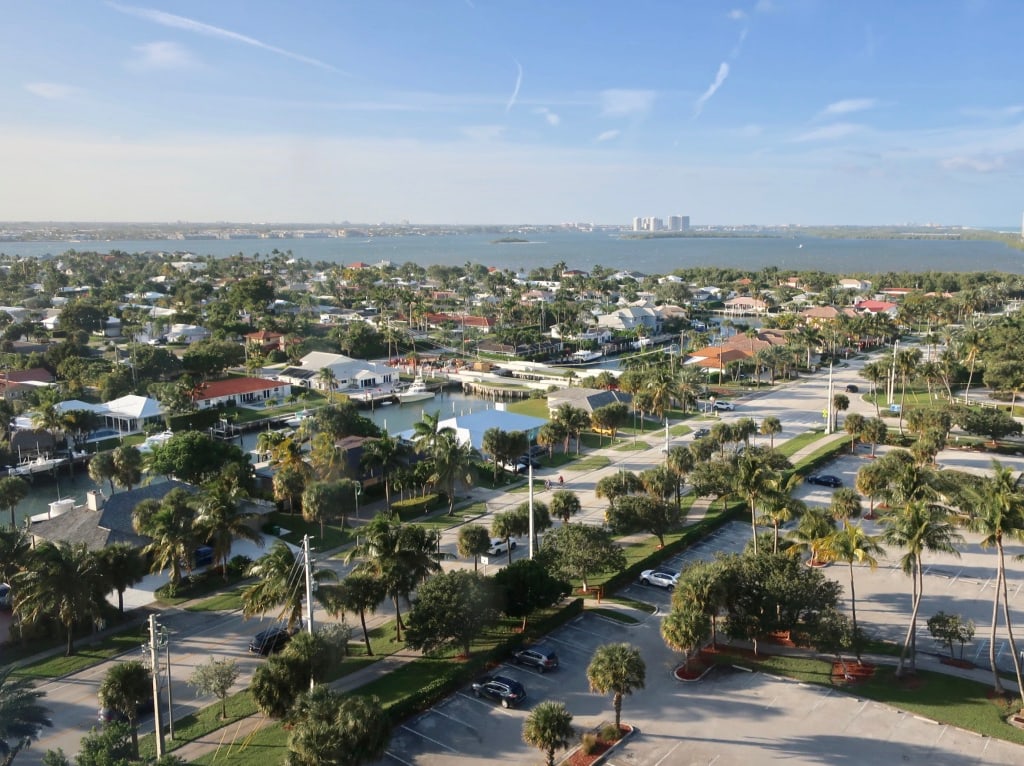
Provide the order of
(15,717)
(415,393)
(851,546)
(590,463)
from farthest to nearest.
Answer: (415,393) → (590,463) → (851,546) → (15,717)

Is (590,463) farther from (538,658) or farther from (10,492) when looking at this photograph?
(10,492)

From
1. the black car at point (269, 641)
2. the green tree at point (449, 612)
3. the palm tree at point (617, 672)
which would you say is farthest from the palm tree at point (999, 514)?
the black car at point (269, 641)

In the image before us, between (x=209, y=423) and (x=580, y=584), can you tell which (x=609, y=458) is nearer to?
(x=580, y=584)

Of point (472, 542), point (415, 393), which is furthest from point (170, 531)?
point (415, 393)

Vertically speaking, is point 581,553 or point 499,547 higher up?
point 581,553

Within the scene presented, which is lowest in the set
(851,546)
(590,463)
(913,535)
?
(590,463)

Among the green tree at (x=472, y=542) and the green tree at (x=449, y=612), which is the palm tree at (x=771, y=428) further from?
the green tree at (x=449, y=612)

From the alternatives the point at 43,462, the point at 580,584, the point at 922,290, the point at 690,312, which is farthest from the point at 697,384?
the point at 922,290

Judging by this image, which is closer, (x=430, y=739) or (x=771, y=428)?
(x=430, y=739)

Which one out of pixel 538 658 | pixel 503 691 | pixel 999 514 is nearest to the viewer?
pixel 999 514
